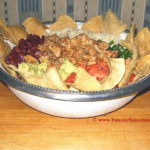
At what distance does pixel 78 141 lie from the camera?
1276mm

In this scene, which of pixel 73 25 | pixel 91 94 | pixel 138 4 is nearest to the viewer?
pixel 91 94

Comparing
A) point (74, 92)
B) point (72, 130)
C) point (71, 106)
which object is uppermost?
point (74, 92)

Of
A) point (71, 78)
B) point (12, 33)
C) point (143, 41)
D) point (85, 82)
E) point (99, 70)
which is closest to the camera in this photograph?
point (85, 82)

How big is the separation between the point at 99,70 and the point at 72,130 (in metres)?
0.40

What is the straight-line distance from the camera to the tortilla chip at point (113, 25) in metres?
2.05

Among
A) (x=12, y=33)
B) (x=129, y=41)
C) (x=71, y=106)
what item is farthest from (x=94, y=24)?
(x=71, y=106)

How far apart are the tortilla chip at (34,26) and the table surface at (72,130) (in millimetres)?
718

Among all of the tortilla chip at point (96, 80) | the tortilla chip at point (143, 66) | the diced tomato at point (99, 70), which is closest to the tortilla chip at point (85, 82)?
the tortilla chip at point (96, 80)

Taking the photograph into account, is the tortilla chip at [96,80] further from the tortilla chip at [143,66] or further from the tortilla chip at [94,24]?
the tortilla chip at [94,24]

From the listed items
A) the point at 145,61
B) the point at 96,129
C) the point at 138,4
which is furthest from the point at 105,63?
the point at 138,4

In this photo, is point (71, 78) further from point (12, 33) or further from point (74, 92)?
point (12, 33)

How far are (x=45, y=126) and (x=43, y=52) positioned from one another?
605 millimetres

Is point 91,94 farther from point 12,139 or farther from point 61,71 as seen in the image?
point 12,139

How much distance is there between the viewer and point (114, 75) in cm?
135
